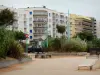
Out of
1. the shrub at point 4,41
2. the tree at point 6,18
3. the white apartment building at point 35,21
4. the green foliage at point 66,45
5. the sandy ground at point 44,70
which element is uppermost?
the white apartment building at point 35,21

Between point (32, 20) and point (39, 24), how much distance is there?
3592 mm

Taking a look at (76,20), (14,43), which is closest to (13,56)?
(14,43)

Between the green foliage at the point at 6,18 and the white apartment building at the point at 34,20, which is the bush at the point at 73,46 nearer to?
the green foliage at the point at 6,18

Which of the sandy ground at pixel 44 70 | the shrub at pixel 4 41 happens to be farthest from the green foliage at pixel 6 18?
the sandy ground at pixel 44 70

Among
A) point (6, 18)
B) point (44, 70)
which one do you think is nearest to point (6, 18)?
point (6, 18)

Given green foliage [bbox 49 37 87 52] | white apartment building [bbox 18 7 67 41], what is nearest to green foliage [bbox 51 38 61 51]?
green foliage [bbox 49 37 87 52]

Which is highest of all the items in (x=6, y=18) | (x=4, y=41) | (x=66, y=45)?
(x=6, y=18)

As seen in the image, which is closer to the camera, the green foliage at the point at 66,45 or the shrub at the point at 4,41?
the shrub at the point at 4,41

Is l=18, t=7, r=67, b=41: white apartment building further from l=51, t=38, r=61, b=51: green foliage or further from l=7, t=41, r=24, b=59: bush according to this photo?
l=7, t=41, r=24, b=59: bush

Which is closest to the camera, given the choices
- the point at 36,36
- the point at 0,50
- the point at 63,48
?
the point at 0,50

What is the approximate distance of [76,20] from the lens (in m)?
162

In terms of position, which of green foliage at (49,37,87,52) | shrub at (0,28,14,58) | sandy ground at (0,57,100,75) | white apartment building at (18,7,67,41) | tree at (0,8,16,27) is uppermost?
white apartment building at (18,7,67,41)

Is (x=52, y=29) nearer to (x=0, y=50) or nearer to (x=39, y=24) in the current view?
(x=39, y=24)

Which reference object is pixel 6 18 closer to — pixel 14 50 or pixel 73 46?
pixel 14 50
